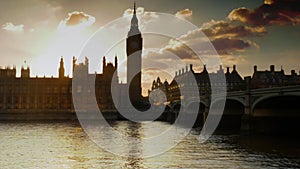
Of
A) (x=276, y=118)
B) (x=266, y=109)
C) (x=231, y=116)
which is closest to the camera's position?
(x=266, y=109)

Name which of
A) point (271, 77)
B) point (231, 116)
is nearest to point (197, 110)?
point (231, 116)

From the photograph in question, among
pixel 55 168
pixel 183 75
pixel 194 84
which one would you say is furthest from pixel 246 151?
pixel 183 75

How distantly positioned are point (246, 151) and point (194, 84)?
385 feet

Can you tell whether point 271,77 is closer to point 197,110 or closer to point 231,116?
point 197,110

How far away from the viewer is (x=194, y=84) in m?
156

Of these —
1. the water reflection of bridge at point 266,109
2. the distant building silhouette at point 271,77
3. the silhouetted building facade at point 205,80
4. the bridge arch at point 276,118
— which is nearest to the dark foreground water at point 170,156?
the water reflection of bridge at point 266,109

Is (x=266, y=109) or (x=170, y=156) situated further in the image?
(x=266, y=109)

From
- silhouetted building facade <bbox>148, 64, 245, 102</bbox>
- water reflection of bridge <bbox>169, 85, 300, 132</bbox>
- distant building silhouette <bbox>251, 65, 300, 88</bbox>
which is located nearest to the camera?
Result: water reflection of bridge <bbox>169, 85, 300, 132</bbox>

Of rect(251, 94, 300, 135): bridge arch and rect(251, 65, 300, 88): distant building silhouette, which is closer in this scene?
rect(251, 94, 300, 135): bridge arch

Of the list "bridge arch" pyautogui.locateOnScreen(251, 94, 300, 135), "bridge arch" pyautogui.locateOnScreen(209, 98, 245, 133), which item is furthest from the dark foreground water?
"bridge arch" pyautogui.locateOnScreen(209, 98, 245, 133)

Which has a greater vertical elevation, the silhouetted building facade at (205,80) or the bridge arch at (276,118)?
the silhouetted building facade at (205,80)

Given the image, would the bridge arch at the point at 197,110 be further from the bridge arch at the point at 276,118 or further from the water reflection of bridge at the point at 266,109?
the bridge arch at the point at 276,118

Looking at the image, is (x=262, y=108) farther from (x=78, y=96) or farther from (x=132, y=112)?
(x=78, y=96)

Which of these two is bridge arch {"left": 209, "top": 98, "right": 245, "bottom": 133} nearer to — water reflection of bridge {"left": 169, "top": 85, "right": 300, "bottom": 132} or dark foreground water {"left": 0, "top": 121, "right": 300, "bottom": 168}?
water reflection of bridge {"left": 169, "top": 85, "right": 300, "bottom": 132}
